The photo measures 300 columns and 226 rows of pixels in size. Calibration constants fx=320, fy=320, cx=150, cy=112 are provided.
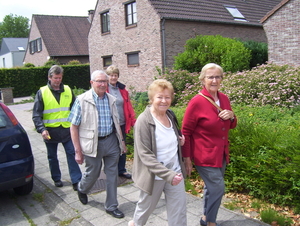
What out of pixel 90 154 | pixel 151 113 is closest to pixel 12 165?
pixel 90 154

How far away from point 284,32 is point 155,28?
6.27m

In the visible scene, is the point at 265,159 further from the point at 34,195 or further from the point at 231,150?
the point at 34,195

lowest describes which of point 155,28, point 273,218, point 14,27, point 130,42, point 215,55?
point 273,218

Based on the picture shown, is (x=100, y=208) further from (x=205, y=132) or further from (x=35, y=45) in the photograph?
(x=35, y=45)

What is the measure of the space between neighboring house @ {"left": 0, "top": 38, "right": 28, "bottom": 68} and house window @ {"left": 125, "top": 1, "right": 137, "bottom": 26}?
1690 inches

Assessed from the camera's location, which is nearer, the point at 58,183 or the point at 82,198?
the point at 82,198

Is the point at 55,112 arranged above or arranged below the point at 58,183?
above

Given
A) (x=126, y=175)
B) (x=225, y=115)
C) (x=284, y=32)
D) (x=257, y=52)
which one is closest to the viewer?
(x=225, y=115)

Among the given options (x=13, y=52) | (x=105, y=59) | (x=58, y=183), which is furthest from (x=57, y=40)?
(x=58, y=183)

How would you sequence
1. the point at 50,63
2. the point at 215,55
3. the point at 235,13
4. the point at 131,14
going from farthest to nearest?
the point at 50,63 < the point at 235,13 < the point at 131,14 < the point at 215,55

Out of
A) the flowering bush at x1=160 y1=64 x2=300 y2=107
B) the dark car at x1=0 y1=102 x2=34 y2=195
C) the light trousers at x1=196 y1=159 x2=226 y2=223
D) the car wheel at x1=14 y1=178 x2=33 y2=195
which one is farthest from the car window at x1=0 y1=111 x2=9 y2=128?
the flowering bush at x1=160 y1=64 x2=300 y2=107

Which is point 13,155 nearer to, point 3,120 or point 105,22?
point 3,120

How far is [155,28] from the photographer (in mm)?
16734

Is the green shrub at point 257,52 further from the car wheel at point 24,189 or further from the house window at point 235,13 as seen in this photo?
the car wheel at point 24,189
